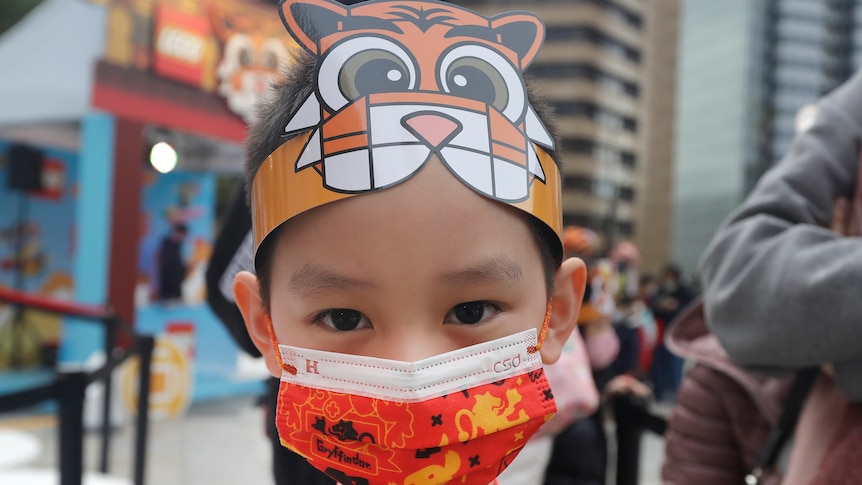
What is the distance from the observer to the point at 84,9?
671 centimetres

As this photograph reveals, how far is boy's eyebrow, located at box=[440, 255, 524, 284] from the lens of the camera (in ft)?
3.53

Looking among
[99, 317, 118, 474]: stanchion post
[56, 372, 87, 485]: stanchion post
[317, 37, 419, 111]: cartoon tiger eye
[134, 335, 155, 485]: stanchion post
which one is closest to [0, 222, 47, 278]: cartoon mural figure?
[99, 317, 118, 474]: stanchion post

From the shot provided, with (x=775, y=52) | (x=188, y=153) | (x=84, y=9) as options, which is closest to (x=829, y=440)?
(x=84, y=9)

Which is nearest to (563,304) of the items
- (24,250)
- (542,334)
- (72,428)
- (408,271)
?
(542,334)

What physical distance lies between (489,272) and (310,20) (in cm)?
50

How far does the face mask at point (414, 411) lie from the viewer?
1.07m

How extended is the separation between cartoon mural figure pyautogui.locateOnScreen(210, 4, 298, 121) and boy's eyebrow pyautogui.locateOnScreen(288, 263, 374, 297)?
290 inches

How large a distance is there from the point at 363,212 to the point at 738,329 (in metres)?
0.85

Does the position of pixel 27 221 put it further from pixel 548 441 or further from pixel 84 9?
pixel 548 441

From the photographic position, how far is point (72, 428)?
7.55 ft

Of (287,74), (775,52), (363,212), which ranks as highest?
(287,74)

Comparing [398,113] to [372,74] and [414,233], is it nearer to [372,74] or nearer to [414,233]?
[372,74]

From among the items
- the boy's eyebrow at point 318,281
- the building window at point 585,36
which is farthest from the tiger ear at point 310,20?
the building window at point 585,36

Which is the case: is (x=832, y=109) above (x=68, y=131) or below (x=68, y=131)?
above
